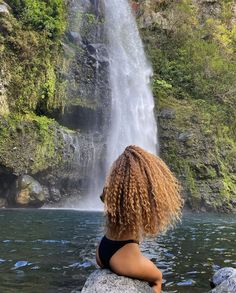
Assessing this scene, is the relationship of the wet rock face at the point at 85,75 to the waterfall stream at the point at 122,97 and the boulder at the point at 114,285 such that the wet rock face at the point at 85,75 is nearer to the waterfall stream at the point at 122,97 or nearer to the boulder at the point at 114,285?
the waterfall stream at the point at 122,97

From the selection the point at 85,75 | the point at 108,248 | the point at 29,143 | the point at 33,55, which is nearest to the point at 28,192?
the point at 29,143

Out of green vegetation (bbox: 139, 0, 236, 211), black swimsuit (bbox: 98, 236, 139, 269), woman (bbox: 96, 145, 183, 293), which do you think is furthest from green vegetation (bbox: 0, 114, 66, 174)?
woman (bbox: 96, 145, 183, 293)

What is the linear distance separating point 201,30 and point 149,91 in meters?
10.3

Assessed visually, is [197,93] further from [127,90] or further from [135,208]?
[135,208]

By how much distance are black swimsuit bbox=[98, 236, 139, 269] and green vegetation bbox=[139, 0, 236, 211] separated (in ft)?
71.2

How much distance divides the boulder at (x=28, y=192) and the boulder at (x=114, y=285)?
673 inches

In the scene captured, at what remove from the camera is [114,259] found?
3262mm

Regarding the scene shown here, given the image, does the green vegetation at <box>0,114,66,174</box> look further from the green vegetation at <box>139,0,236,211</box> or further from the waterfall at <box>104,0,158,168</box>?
the green vegetation at <box>139,0,236,211</box>

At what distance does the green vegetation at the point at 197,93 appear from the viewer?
2538cm

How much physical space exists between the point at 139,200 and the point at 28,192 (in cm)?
1762

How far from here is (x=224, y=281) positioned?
554 centimetres

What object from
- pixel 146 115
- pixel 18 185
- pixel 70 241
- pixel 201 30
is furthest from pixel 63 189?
pixel 201 30

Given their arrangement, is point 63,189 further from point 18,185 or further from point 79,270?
point 79,270

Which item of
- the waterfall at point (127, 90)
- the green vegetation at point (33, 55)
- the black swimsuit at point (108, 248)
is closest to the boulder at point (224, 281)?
the black swimsuit at point (108, 248)
